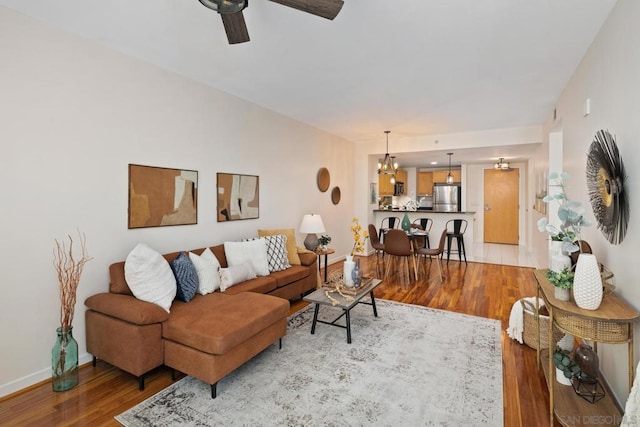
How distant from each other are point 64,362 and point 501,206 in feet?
31.9

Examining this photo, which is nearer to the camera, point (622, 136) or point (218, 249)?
point (622, 136)

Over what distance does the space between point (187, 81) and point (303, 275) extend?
259 centimetres

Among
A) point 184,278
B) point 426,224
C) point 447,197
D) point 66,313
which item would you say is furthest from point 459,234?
point 66,313

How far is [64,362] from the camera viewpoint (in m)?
2.18

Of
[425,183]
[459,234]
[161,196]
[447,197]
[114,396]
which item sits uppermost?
[425,183]

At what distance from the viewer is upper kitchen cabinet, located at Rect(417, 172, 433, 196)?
31.3 feet

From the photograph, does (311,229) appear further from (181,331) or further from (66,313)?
(66,313)

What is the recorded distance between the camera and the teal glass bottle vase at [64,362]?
217cm

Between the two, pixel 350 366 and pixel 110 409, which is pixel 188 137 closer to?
pixel 110 409

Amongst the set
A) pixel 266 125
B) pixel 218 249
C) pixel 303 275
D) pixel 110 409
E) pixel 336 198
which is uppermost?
pixel 266 125

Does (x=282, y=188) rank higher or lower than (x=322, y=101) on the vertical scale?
lower

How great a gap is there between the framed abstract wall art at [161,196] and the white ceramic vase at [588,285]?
3284 mm

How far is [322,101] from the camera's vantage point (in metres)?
4.08

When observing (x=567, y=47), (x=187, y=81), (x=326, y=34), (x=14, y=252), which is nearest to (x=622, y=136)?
(x=567, y=47)
